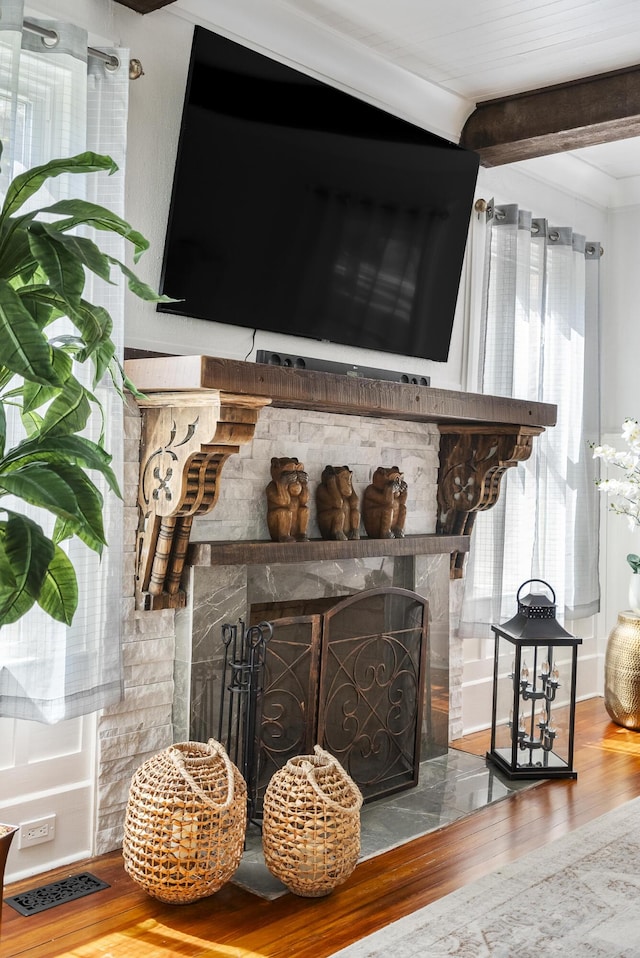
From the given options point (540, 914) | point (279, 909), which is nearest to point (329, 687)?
point (279, 909)

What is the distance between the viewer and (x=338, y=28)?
312 centimetres

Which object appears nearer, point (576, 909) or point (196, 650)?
point (576, 909)

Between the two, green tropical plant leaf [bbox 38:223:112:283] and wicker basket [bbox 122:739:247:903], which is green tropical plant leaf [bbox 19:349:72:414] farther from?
wicker basket [bbox 122:739:247:903]

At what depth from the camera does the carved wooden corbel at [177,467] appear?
2.40m

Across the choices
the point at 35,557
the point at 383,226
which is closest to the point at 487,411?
the point at 383,226

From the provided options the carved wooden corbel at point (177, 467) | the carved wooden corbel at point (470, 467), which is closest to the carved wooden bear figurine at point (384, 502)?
the carved wooden corbel at point (470, 467)

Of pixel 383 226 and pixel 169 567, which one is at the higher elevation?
pixel 383 226

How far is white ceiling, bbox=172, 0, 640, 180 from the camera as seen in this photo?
2.93 m

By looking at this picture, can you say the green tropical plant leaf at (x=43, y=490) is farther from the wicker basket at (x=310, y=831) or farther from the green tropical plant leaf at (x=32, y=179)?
the wicker basket at (x=310, y=831)

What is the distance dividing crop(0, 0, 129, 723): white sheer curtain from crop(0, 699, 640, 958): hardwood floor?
1.59 feet

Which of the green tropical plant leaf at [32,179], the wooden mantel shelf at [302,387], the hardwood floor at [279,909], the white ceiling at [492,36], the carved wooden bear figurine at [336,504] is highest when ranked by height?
the white ceiling at [492,36]

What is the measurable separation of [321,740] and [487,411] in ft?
4.10

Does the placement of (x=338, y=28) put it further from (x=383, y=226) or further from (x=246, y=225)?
(x=246, y=225)

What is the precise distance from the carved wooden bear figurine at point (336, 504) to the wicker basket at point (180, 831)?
0.99 m
